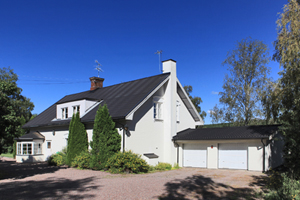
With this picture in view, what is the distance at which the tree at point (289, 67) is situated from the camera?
35.5 ft

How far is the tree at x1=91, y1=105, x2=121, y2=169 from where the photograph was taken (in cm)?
1561

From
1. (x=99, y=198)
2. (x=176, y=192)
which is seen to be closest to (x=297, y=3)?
(x=176, y=192)

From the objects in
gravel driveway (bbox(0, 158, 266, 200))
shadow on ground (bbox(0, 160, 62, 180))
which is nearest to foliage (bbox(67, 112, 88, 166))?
shadow on ground (bbox(0, 160, 62, 180))

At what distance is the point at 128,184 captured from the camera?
11211 mm

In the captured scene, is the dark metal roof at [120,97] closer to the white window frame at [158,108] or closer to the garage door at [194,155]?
the white window frame at [158,108]

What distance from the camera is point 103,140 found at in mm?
15688

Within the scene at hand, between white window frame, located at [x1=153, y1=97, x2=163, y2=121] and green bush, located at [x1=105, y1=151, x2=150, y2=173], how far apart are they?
4.43 metres

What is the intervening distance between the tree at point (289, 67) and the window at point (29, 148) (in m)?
20.6

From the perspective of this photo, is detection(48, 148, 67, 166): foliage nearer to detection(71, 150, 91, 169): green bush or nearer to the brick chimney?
detection(71, 150, 91, 169): green bush

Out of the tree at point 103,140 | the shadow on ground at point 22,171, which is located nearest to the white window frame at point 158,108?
the tree at point 103,140

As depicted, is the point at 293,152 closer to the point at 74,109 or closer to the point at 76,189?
the point at 76,189

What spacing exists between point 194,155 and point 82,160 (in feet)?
27.5

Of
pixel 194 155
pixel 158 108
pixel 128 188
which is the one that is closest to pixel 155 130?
pixel 158 108

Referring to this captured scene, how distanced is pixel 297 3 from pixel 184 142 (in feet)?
38.1
